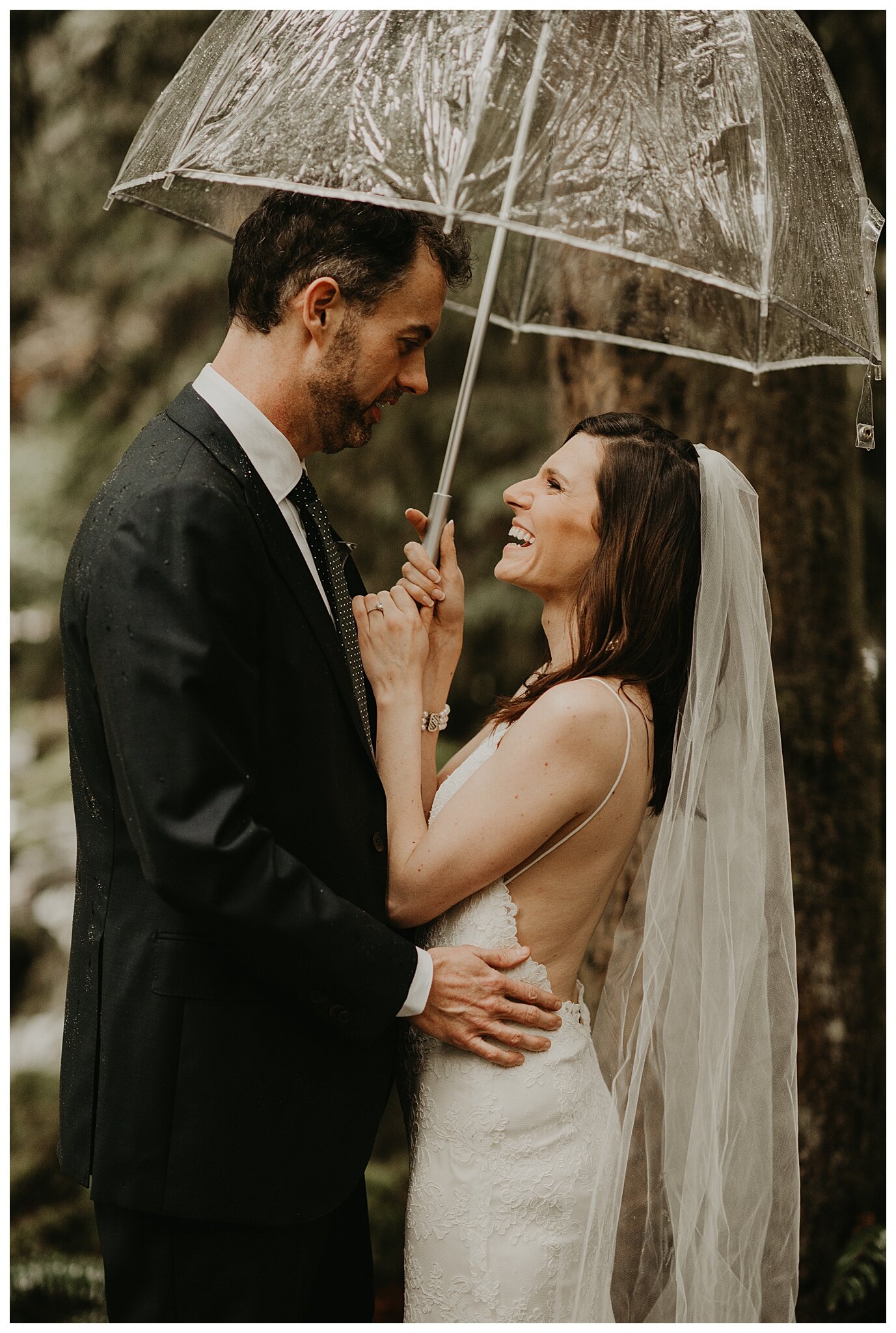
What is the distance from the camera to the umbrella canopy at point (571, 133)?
174cm

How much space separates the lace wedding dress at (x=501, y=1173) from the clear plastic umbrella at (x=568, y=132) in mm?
884

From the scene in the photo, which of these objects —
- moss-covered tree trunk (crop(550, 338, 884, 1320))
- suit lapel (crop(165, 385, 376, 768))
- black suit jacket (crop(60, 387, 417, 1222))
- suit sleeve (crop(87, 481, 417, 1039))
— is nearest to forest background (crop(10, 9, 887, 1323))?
moss-covered tree trunk (crop(550, 338, 884, 1320))

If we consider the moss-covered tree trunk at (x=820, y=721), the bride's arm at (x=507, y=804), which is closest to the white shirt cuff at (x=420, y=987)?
the bride's arm at (x=507, y=804)

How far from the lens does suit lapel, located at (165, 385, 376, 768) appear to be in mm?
1853

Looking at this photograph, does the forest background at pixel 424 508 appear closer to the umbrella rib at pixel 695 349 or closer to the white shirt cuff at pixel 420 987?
the umbrella rib at pixel 695 349

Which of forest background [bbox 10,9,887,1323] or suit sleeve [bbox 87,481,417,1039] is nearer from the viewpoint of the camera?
suit sleeve [bbox 87,481,417,1039]

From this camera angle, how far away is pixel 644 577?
7.38 feet

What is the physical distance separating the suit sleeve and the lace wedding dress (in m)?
0.45

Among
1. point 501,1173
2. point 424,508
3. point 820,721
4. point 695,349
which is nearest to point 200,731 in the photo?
point 501,1173

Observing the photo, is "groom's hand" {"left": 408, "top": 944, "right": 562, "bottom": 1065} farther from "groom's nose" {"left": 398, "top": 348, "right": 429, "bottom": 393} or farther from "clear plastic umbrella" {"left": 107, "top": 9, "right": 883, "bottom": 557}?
"clear plastic umbrella" {"left": 107, "top": 9, "right": 883, "bottom": 557}

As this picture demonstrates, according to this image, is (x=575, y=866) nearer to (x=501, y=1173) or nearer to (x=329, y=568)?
(x=501, y=1173)

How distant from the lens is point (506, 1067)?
6.83ft

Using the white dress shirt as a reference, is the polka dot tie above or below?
below

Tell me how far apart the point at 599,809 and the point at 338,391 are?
0.95 m
